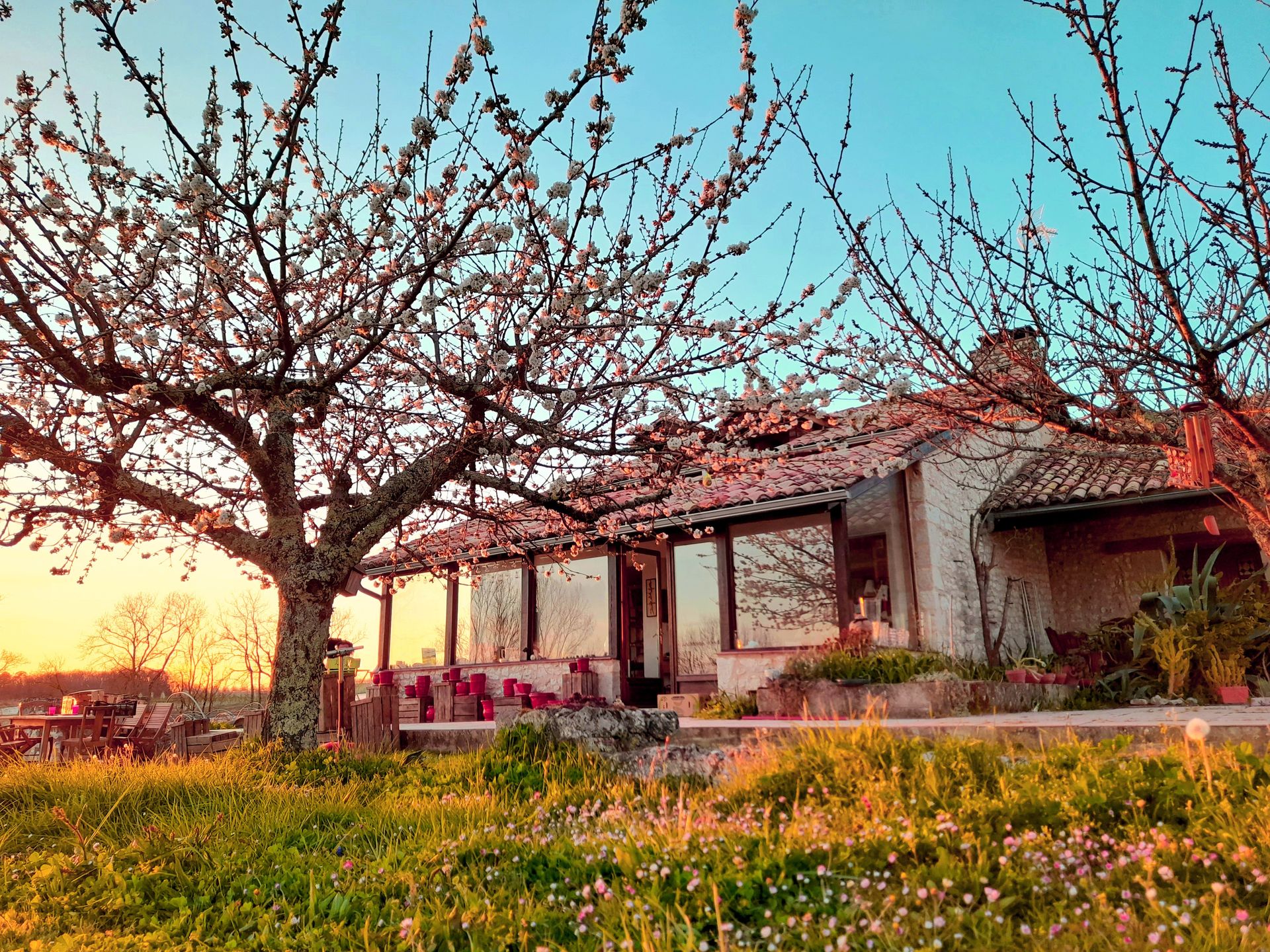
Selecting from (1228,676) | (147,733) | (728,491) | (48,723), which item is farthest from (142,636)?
(1228,676)

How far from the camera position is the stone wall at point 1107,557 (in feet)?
38.8

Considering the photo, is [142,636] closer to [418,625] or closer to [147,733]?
[418,625]

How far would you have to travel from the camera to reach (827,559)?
11.2 metres

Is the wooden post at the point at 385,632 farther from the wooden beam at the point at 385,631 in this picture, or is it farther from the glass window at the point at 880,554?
the glass window at the point at 880,554

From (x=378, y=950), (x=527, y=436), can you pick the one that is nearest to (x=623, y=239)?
(x=527, y=436)

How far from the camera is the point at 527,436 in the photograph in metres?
7.77

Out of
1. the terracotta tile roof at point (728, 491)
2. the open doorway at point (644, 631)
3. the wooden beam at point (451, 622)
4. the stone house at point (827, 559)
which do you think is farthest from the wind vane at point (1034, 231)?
the wooden beam at point (451, 622)

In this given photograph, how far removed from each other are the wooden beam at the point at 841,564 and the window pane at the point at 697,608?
1.92 m

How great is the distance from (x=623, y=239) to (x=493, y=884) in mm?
4059

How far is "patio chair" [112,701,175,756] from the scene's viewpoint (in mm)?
9766

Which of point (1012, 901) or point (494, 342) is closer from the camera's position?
point (1012, 901)

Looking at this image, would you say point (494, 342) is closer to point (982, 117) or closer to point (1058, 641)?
point (982, 117)

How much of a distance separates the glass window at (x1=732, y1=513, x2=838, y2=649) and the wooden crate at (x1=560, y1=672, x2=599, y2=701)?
8.16 feet

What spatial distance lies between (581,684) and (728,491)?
3.55 metres
